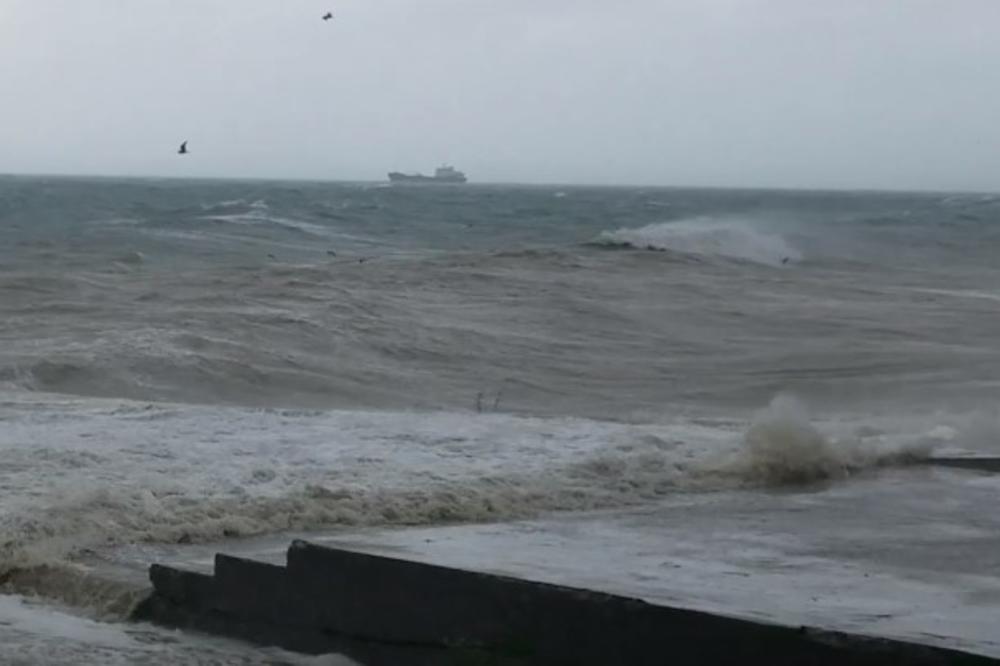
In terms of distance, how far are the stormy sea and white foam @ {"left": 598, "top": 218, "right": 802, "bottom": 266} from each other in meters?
1.79

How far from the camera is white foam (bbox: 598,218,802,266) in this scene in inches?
1540

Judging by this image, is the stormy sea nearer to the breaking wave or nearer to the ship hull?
the breaking wave

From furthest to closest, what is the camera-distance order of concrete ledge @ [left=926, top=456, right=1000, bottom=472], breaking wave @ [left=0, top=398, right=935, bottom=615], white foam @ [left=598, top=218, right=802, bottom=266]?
white foam @ [left=598, top=218, right=802, bottom=266] < concrete ledge @ [left=926, top=456, right=1000, bottom=472] < breaking wave @ [left=0, top=398, right=935, bottom=615]

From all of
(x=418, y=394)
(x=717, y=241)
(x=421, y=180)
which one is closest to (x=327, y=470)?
(x=418, y=394)

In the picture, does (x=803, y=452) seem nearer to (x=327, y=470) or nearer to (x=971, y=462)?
(x=971, y=462)

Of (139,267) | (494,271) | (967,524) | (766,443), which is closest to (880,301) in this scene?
(494,271)

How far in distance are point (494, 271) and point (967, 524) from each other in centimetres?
2094

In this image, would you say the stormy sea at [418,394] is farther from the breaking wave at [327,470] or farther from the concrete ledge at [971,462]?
the concrete ledge at [971,462]

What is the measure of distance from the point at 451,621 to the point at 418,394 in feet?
32.0

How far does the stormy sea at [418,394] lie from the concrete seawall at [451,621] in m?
0.18

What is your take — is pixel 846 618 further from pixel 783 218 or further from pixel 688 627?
pixel 783 218

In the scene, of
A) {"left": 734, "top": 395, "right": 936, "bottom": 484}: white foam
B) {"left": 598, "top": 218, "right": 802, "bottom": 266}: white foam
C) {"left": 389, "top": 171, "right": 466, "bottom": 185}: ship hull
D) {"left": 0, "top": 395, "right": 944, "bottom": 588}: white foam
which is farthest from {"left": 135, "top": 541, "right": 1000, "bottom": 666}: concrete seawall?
{"left": 389, "top": 171, "right": 466, "bottom": 185}: ship hull

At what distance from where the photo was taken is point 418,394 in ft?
52.4

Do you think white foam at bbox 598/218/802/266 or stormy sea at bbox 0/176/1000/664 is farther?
white foam at bbox 598/218/802/266
